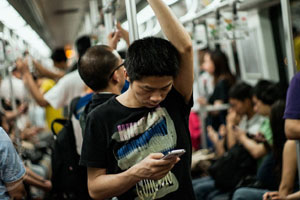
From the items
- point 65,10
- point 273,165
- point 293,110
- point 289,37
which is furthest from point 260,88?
point 65,10

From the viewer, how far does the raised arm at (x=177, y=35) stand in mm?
1737

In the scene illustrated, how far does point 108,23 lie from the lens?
11.2 feet

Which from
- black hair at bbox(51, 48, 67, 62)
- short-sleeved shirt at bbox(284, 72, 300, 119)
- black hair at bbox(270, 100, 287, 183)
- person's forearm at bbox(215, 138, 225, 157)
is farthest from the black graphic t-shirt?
black hair at bbox(51, 48, 67, 62)

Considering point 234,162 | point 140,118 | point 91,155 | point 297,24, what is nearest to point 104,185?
point 91,155

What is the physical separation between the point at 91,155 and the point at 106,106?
21 centimetres

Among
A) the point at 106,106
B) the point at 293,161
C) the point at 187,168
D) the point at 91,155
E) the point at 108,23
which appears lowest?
the point at 293,161

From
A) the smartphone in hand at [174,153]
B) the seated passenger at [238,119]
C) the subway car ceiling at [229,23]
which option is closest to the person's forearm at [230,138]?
the seated passenger at [238,119]

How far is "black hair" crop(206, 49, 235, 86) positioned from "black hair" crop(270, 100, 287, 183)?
7.62 ft

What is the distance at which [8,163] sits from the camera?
7.18 feet

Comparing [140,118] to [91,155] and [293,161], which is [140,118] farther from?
[293,161]

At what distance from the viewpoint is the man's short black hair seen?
5.45 feet

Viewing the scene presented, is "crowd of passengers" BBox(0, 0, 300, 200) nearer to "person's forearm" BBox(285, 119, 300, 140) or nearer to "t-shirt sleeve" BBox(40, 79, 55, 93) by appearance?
"person's forearm" BBox(285, 119, 300, 140)

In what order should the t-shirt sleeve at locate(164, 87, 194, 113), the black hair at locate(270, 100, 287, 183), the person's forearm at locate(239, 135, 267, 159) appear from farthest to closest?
the person's forearm at locate(239, 135, 267, 159) < the black hair at locate(270, 100, 287, 183) < the t-shirt sleeve at locate(164, 87, 194, 113)

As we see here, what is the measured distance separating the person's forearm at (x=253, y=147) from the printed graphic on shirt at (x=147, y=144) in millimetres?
2012
